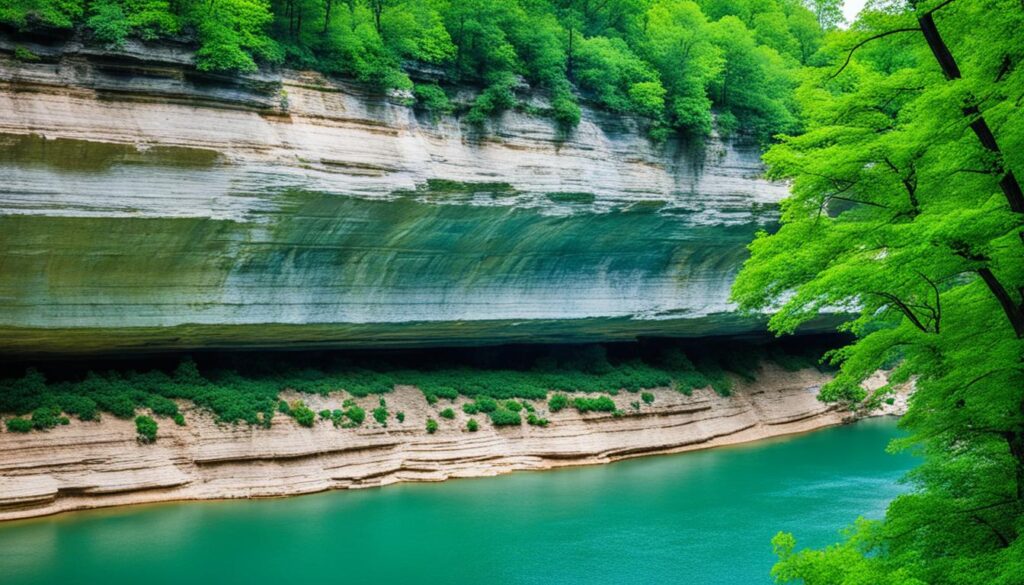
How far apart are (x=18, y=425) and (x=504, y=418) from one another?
12192 millimetres

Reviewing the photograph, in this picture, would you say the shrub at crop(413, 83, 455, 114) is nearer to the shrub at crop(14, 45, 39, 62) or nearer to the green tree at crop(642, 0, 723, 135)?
the green tree at crop(642, 0, 723, 135)

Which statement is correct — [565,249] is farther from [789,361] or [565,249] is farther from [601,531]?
[789,361]

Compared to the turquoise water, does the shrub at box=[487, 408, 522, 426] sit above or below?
above

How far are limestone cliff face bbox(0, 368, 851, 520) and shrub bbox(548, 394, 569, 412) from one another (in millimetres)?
Answer: 207

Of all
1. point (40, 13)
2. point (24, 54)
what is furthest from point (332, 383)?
point (40, 13)

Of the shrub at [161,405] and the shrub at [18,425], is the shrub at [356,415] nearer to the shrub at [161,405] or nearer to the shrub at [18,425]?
the shrub at [161,405]

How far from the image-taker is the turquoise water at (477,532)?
576 inches

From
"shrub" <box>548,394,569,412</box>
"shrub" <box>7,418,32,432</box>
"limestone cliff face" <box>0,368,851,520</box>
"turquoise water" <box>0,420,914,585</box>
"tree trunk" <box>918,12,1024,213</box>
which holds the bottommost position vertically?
"turquoise water" <box>0,420,914,585</box>

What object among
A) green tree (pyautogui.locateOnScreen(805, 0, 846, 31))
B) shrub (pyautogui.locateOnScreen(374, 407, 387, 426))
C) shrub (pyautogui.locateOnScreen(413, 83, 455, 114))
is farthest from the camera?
shrub (pyautogui.locateOnScreen(374, 407, 387, 426))

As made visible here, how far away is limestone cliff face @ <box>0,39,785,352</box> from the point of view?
17391 mm

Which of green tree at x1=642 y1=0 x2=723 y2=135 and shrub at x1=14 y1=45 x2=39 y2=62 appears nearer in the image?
shrub at x1=14 y1=45 x2=39 y2=62

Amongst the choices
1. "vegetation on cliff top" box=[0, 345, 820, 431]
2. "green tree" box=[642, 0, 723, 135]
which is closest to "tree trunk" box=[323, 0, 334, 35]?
"vegetation on cliff top" box=[0, 345, 820, 431]

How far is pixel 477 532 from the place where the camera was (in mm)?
A: 17250

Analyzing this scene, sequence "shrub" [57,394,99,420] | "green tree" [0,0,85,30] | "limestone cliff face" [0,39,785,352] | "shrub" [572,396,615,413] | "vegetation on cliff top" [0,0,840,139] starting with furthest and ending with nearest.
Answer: "shrub" [572,396,615,413] < "shrub" [57,394,99,420] < "vegetation on cliff top" [0,0,840,139] < "limestone cliff face" [0,39,785,352] < "green tree" [0,0,85,30]
